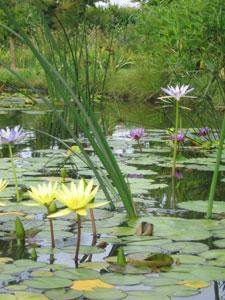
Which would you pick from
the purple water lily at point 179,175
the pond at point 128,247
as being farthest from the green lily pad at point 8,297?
the purple water lily at point 179,175

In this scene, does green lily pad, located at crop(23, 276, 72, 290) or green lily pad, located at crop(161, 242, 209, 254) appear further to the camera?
green lily pad, located at crop(161, 242, 209, 254)

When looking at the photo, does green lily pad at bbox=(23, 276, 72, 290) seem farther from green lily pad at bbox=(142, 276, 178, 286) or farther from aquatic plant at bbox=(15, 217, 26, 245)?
aquatic plant at bbox=(15, 217, 26, 245)

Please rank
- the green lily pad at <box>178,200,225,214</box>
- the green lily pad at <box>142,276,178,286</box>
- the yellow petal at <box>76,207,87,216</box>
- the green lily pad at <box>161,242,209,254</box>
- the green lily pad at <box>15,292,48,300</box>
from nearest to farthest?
the green lily pad at <box>15,292,48,300</box> → the green lily pad at <box>142,276,178,286</box> → the yellow petal at <box>76,207,87,216</box> → the green lily pad at <box>161,242,209,254</box> → the green lily pad at <box>178,200,225,214</box>

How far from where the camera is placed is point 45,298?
1.10m

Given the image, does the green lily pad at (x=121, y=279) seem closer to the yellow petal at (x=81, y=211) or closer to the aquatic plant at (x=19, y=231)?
the yellow petal at (x=81, y=211)

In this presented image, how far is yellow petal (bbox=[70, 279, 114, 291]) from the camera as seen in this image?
117cm

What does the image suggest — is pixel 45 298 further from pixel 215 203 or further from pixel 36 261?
pixel 215 203

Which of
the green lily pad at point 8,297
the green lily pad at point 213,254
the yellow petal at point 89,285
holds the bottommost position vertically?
the green lily pad at point 8,297

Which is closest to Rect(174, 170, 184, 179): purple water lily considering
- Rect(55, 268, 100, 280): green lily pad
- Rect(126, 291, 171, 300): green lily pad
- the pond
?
the pond

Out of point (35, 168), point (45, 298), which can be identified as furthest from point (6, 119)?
point (45, 298)

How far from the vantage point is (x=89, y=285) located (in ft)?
3.89

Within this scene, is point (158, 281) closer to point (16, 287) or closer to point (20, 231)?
point (16, 287)

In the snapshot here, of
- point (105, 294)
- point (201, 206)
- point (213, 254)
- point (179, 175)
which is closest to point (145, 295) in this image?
point (105, 294)

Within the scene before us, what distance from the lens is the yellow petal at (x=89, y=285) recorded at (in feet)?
3.82
